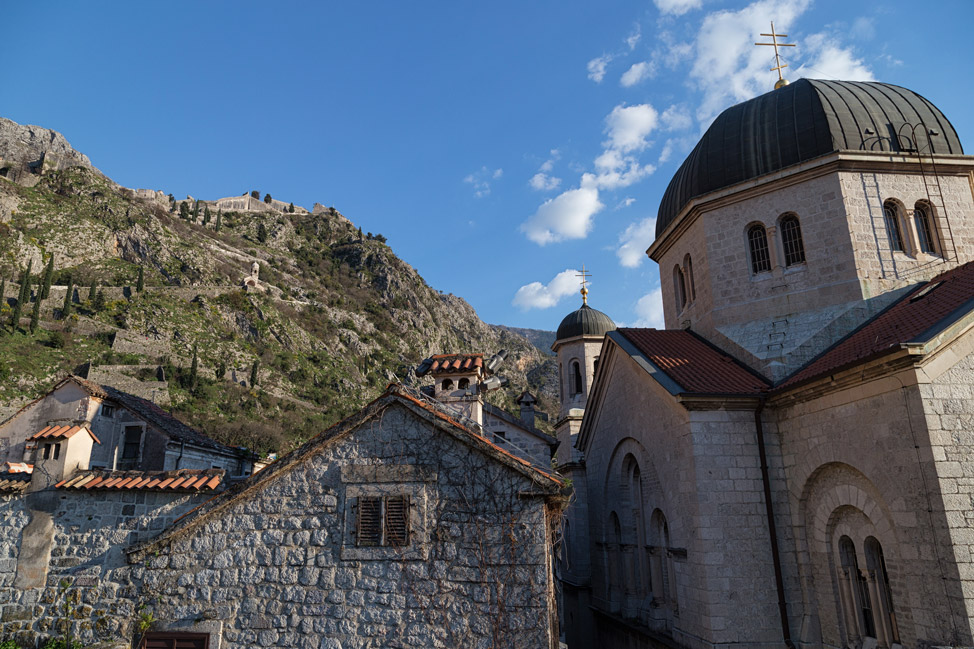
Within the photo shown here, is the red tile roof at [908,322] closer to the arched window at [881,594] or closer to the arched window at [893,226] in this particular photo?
the arched window at [893,226]

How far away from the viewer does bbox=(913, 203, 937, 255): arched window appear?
40.7 ft

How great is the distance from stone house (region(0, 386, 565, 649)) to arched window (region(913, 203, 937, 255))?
1142 cm

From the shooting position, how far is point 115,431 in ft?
46.8

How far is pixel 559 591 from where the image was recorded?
9273 mm

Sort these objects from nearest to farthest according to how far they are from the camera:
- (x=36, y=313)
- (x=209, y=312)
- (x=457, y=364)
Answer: (x=457, y=364) → (x=36, y=313) → (x=209, y=312)

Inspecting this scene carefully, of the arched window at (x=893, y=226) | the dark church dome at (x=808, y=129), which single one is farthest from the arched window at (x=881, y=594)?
the dark church dome at (x=808, y=129)

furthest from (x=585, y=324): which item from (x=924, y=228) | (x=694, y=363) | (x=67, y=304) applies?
(x=67, y=304)

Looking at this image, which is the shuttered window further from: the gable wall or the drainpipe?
the drainpipe

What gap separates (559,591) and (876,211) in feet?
35.6

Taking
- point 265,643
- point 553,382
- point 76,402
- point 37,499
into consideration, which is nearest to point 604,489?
point 265,643

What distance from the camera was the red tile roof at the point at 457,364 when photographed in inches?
384

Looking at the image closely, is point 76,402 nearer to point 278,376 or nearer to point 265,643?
point 265,643

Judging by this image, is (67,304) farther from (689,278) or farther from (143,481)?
(689,278)

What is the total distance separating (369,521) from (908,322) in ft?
30.3
